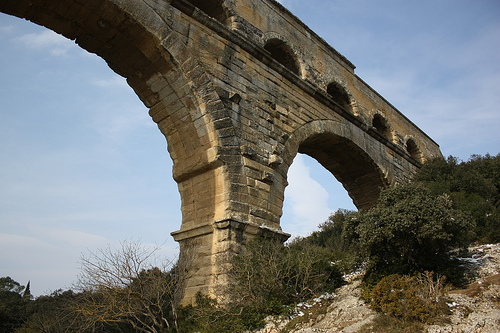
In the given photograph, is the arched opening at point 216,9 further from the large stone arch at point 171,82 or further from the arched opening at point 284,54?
the arched opening at point 284,54

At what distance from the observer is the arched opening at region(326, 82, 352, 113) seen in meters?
10.9

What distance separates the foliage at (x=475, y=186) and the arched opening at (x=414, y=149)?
1.98 meters

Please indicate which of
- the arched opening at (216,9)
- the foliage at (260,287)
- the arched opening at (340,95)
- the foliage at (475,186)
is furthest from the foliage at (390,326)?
the arched opening at (340,95)

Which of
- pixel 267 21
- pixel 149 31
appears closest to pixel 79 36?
pixel 149 31

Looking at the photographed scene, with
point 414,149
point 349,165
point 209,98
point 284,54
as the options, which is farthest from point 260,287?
point 414,149

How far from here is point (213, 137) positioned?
21.1 feet

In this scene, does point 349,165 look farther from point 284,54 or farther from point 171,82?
point 171,82

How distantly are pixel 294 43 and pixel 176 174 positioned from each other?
178 inches

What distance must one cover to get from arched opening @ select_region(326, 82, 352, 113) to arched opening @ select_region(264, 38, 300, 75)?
1.69 m

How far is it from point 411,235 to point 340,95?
6.06 metres

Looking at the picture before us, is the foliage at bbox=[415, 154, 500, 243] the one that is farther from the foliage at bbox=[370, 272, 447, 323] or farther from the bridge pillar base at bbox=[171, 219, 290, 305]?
the bridge pillar base at bbox=[171, 219, 290, 305]

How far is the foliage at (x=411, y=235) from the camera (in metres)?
5.66

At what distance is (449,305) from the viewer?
4.61 meters

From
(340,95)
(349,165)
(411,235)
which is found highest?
(340,95)
